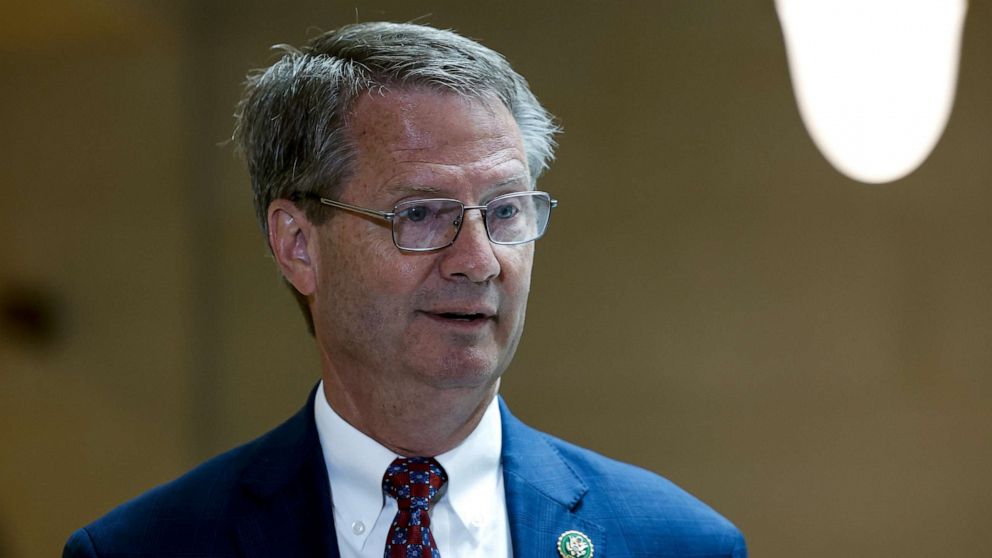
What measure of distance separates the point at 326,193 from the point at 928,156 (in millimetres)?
1621

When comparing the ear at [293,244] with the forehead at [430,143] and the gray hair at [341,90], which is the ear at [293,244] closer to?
the gray hair at [341,90]

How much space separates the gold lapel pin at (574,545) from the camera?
1.69 meters

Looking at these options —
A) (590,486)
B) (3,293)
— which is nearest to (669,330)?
(590,486)

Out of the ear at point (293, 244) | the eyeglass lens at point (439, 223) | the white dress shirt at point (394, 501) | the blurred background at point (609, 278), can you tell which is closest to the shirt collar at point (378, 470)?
the white dress shirt at point (394, 501)

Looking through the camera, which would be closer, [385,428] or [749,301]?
[385,428]

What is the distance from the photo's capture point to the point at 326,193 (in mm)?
1694

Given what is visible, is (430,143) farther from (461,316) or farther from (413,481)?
(413,481)

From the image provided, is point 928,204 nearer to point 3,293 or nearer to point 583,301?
point 583,301

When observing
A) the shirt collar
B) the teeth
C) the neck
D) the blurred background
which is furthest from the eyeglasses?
the blurred background

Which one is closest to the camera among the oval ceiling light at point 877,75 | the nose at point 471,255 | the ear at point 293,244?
the nose at point 471,255

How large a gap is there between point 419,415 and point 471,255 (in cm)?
26

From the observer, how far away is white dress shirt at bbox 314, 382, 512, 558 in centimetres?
167

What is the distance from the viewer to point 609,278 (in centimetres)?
279

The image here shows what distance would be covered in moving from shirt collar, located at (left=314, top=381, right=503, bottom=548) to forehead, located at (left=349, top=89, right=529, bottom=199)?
399mm
